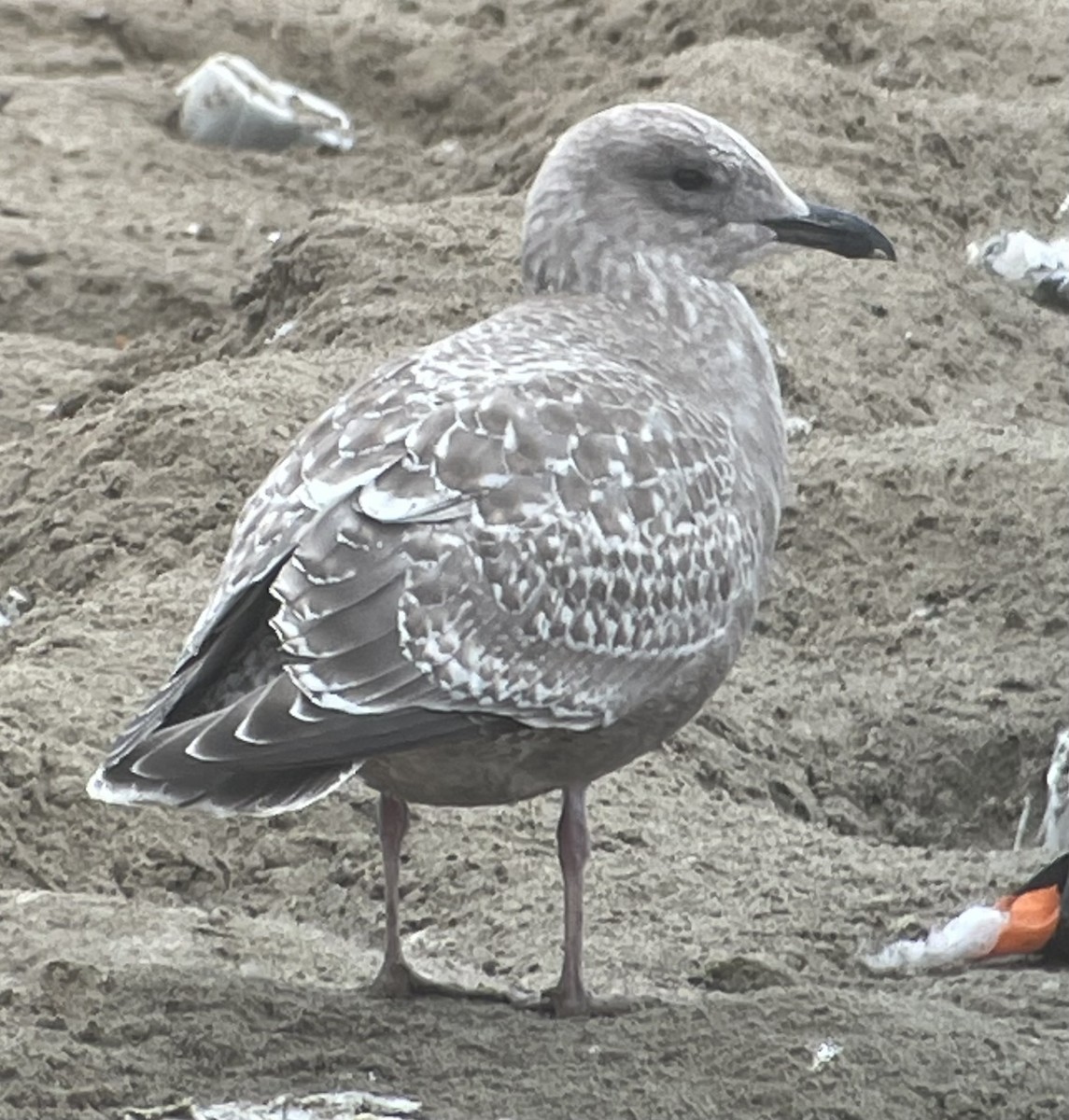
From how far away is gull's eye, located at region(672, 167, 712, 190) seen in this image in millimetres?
5691

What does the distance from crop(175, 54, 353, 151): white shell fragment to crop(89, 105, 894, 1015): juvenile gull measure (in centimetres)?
645

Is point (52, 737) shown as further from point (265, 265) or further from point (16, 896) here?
point (265, 265)

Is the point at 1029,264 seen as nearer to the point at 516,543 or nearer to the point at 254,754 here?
the point at 516,543

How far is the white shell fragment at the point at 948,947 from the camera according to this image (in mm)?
5539

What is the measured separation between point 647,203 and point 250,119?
645cm

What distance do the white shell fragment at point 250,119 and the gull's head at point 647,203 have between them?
20.3 feet

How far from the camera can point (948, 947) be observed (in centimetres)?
555

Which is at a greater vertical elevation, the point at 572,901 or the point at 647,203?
the point at 647,203

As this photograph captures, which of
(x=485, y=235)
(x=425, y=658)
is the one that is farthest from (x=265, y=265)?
(x=425, y=658)

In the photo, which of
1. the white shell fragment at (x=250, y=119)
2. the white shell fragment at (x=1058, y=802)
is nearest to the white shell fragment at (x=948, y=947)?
the white shell fragment at (x=1058, y=802)

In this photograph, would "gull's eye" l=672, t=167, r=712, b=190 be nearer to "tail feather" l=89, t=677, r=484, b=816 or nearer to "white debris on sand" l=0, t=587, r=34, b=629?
"tail feather" l=89, t=677, r=484, b=816

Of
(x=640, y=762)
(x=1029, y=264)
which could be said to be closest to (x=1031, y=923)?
(x=640, y=762)

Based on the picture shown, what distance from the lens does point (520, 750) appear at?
496cm

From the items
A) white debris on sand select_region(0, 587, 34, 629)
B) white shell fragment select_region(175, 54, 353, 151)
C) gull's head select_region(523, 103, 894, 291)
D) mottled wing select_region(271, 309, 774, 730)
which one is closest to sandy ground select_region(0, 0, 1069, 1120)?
white debris on sand select_region(0, 587, 34, 629)
